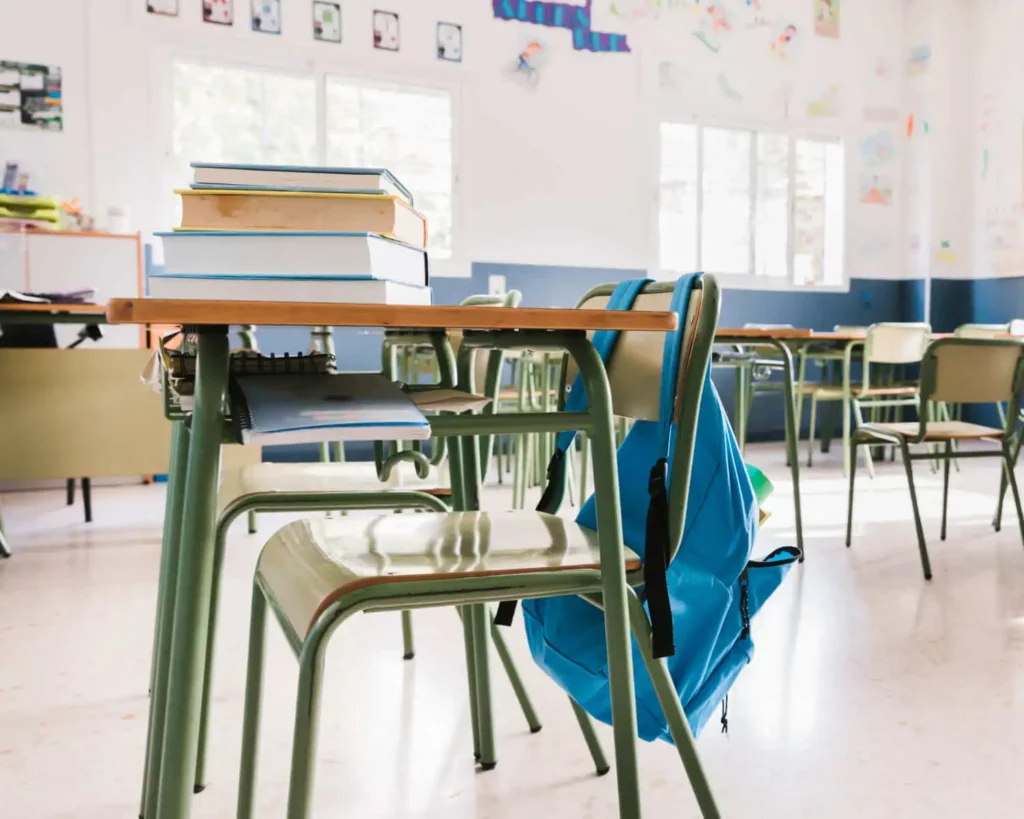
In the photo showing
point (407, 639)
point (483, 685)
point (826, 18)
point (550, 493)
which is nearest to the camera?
point (550, 493)

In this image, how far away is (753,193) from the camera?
251 inches

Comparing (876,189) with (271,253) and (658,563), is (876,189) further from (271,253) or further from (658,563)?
(271,253)

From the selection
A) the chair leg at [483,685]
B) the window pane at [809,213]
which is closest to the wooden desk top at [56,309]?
the chair leg at [483,685]

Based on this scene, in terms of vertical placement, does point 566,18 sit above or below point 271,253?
above

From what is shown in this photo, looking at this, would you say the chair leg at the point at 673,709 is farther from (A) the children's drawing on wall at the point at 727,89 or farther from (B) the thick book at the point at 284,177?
(A) the children's drawing on wall at the point at 727,89

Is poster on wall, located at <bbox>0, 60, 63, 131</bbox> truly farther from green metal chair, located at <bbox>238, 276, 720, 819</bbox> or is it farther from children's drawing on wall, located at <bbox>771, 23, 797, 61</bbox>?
children's drawing on wall, located at <bbox>771, 23, 797, 61</bbox>

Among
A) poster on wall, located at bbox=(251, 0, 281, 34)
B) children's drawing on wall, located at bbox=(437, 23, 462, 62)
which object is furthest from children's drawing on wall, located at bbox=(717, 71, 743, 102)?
poster on wall, located at bbox=(251, 0, 281, 34)

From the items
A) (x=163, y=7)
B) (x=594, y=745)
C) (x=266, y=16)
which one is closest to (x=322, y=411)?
(x=594, y=745)

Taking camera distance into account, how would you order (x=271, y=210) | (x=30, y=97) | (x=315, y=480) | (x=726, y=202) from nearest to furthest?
(x=271, y=210)
(x=315, y=480)
(x=30, y=97)
(x=726, y=202)

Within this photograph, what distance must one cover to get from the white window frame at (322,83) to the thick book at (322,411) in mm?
4102

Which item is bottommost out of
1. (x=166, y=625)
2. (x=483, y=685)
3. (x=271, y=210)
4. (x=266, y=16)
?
(x=483, y=685)

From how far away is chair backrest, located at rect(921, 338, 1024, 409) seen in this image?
2.70 meters

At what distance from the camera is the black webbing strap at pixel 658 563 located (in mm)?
990

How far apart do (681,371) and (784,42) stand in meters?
6.12
